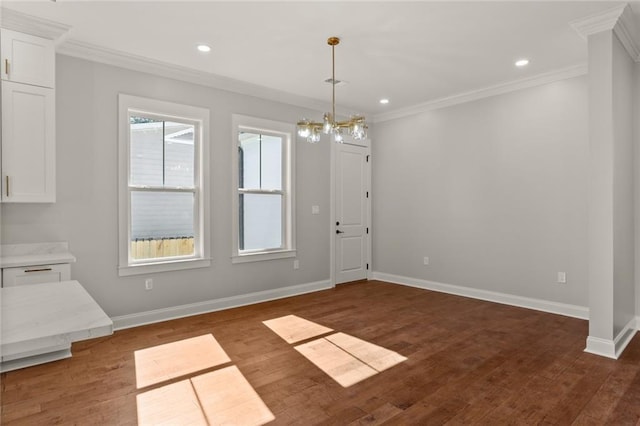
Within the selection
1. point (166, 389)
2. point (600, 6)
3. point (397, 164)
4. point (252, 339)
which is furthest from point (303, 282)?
point (600, 6)

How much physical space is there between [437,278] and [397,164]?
1976 millimetres

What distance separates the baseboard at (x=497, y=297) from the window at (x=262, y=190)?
204 cm

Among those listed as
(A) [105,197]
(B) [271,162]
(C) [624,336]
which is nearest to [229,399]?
(A) [105,197]

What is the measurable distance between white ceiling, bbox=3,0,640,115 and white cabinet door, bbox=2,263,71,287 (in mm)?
2115

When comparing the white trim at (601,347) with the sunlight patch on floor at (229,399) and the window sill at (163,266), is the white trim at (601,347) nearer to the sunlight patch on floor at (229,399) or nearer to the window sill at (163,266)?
the sunlight patch on floor at (229,399)

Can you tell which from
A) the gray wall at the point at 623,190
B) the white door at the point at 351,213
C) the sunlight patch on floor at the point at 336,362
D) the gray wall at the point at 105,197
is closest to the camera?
the sunlight patch on floor at the point at 336,362

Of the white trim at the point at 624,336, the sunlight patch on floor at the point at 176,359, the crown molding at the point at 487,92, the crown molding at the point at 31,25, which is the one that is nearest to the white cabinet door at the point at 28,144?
the crown molding at the point at 31,25

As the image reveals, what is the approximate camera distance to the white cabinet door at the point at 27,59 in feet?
10.4

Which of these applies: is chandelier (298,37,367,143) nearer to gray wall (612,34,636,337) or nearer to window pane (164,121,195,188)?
window pane (164,121,195,188)

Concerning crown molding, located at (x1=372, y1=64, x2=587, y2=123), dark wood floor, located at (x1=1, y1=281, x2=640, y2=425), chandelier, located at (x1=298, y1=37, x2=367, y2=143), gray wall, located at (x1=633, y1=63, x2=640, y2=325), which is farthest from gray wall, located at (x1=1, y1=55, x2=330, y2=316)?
gray wall, located at (x1=633, y1=63, x2=640, y2=325)

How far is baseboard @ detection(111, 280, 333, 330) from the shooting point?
4.07 meters

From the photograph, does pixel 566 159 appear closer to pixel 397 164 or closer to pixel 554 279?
pixel 554 279

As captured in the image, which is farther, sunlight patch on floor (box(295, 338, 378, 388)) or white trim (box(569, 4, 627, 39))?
white trim (box(569, 4, 627, 39))

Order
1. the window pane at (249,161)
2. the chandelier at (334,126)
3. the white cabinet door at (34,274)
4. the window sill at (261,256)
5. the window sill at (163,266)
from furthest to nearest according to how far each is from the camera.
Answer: the window pane at (249,161) < the window sill at (261,256) < the window sill at (163,266) < the chandelier at (334,126) < the white cabinet door at (34,274)
